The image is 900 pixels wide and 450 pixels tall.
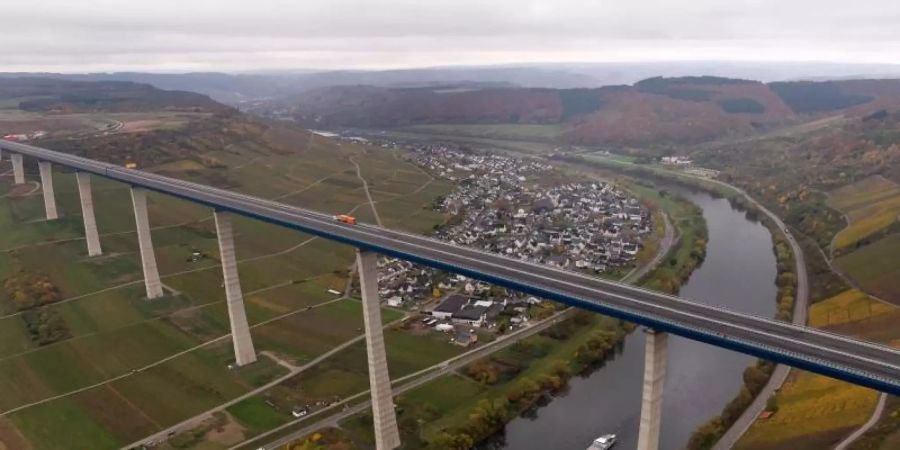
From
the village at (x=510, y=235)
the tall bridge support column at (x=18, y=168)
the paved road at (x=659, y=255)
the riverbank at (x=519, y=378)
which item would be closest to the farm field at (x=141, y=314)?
the tall bridge support column at (x=18, y=168)

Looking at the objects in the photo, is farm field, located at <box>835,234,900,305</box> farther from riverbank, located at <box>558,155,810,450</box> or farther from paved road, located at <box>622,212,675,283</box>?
paved road, located at <box>622,212,675,283</box>

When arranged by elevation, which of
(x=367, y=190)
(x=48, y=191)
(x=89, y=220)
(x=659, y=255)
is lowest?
(x=659, y=255)

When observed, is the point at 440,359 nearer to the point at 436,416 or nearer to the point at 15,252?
the point at 436,416

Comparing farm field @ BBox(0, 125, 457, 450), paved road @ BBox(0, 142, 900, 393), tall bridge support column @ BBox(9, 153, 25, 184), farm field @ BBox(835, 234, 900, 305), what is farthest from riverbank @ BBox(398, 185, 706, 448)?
tall bridge support column @ BBox(9, 153, 25, 184)

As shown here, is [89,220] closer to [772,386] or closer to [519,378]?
[519,378]

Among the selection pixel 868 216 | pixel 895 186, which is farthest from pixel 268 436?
pixel 895 186

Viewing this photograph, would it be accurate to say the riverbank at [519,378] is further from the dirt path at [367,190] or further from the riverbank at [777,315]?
the dirt path at [367,190]

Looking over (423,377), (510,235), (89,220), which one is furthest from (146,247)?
(510,235)

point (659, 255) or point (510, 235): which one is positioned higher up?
point (510, 235)
